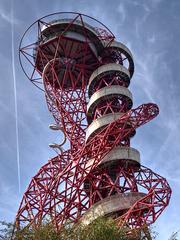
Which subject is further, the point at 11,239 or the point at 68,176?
the point at 68,176

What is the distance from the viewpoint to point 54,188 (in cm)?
4750

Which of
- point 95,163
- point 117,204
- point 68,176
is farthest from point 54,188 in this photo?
point 117,204

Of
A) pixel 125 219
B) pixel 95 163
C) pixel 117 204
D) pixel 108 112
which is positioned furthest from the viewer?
pixel 108 112

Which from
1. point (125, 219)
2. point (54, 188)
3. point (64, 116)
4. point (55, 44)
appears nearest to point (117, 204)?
point (125, 219)

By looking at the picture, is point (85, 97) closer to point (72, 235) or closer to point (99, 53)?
point (99, 53)

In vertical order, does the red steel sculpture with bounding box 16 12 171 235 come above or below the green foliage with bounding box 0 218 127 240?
above

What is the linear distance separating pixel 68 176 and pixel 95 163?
3.86 m

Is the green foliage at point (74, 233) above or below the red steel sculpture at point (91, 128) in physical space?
below

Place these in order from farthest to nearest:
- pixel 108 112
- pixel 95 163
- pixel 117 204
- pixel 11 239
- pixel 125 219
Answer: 1. pixel 108 112
2. pixel 95 163
3. pixel 117 204
4. pixel 125 219
5. pixel 11 239

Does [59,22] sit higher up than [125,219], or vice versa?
[59,22]

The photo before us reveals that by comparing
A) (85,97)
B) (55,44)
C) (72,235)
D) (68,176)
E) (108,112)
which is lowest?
(72,235)

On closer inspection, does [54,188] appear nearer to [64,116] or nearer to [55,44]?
[64,116]

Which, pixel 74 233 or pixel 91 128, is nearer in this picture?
pixel 74 233

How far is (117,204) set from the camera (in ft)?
134
